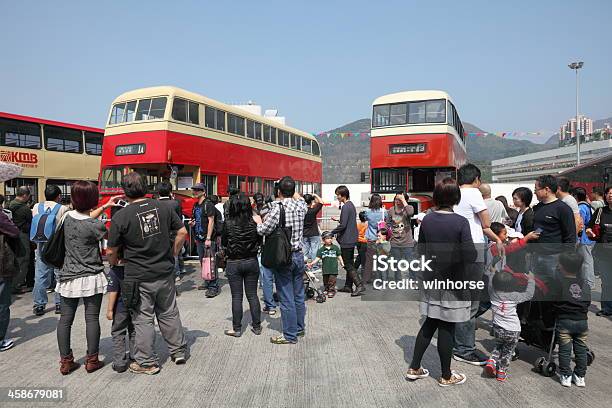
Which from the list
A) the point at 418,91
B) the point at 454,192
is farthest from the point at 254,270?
the point at 418,91

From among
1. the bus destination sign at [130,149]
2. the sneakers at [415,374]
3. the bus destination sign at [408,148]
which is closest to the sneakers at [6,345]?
the sneakers at [415,374]

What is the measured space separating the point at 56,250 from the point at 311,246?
3.75 metres

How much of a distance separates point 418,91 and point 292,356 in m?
9.72

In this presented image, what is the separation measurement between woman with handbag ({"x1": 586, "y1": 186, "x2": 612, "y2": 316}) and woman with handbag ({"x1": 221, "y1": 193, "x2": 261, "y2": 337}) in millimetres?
4646

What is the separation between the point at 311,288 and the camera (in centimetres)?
653

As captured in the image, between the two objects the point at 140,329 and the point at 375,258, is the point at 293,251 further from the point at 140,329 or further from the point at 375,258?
the point at 375,258

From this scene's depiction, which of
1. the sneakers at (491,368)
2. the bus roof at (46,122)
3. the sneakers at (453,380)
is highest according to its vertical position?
the bus roof at (46,122)

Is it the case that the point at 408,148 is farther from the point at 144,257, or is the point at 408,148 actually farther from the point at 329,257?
the point at 144,257

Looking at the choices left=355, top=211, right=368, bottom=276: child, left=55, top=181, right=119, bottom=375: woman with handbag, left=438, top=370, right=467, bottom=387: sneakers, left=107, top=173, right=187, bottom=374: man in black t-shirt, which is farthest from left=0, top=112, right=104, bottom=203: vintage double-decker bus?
left=438, top=370, right=467, bottom=387: sneakers

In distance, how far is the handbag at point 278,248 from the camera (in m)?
4.42

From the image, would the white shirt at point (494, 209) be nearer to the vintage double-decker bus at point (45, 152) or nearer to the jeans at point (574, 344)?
the jeans at point (574, 344)

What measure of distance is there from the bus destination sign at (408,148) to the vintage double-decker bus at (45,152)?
9174 millimetres

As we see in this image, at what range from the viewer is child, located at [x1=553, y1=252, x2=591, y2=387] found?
11.3 ft

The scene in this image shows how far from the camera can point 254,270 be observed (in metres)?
4.63
